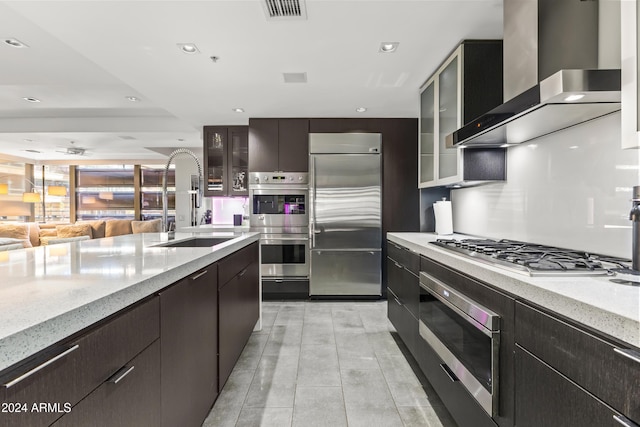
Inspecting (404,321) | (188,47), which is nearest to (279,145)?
(188,47)

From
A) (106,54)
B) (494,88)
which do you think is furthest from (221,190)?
(494,88)

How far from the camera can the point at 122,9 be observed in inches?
73.6

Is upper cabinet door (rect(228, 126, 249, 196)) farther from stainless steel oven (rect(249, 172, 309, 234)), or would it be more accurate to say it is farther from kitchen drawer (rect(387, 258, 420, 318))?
kitchen drawer (rect(387, 258, 420, 318))

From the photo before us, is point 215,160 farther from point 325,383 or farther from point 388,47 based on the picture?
point 325,383

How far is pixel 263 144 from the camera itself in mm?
4152

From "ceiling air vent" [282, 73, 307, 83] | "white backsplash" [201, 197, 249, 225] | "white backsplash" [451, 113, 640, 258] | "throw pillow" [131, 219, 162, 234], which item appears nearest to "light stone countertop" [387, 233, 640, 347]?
"white backsplash" [451, 113, 640, 258]

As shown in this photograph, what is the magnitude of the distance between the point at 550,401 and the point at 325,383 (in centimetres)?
144

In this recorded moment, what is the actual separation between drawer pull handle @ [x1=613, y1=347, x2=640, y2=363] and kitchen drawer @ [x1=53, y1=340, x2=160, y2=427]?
1171mm

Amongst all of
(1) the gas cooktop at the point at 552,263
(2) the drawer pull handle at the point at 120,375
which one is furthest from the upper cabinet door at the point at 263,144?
(2) the drawer pull handle at the point at 120,375

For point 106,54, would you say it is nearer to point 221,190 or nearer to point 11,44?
point 11,44

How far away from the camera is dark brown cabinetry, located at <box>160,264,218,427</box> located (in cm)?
116

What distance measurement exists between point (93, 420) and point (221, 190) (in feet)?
13.4

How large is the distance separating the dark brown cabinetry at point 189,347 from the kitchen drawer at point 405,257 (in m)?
1.27

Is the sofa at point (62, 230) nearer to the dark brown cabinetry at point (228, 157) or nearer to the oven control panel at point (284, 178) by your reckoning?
the dark brown cabinetry at point (228, 157)
